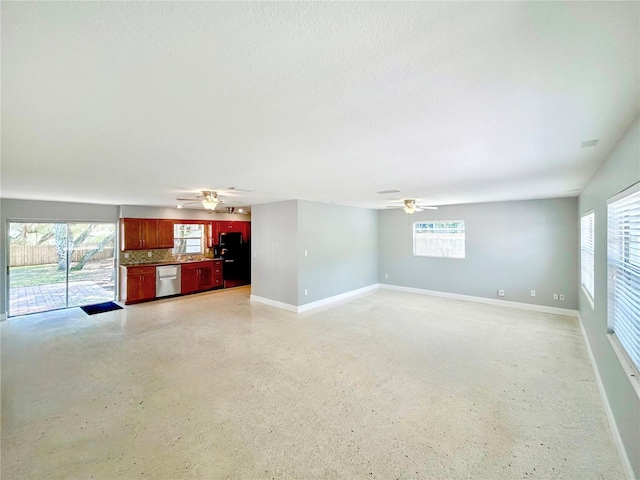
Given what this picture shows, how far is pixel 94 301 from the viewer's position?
6.70 m

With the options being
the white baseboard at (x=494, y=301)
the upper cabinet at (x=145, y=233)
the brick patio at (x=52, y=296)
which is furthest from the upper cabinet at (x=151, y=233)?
the white baseboard at (x=494, y=301)

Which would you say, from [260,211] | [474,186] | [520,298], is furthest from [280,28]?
[520,298]

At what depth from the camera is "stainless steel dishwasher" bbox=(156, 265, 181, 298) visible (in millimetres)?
7120

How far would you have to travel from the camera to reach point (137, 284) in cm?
673

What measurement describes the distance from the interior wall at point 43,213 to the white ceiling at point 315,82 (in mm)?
4073

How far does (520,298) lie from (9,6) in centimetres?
772

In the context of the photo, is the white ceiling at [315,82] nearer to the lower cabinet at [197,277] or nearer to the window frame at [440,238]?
the window frame at [440,238]

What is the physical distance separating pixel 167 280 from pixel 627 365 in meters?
8.13

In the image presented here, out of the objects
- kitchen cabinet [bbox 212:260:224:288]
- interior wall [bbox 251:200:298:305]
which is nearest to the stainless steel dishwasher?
kitchen cabinet [bbox 212:260:224:288]

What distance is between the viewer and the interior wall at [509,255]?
556cm

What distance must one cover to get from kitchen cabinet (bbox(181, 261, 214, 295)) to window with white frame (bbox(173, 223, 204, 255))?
765mm

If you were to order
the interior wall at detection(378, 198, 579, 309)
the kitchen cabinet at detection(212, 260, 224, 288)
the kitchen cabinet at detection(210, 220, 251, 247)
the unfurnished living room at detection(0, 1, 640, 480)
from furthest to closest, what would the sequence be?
the kitchen cabinet at detection(210, 220, 251, 247)
the kitchen cabinet at detection(212, 260, 224, 288)
the interior wall at detection(378, 198, 579, 309)
the unfurnished living room at detection(0, 1, 640, 480)

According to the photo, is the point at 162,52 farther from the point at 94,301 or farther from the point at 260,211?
the point at 94,301

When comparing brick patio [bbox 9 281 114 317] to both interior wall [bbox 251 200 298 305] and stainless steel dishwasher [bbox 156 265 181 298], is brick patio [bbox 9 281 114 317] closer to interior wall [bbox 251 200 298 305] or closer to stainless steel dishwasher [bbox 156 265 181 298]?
stainless steel dishwasher [bbox 156 265 181 298]
